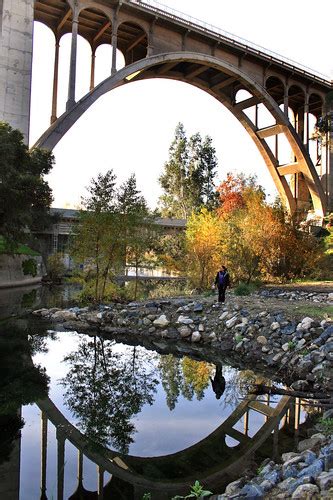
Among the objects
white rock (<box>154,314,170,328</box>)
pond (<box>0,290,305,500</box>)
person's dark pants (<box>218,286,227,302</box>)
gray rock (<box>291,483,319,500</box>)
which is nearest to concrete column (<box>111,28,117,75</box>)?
person's dark pants (<box>218,286,227,302</box>)

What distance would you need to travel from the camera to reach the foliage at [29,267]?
100 ft

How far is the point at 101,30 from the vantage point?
34.3 metres

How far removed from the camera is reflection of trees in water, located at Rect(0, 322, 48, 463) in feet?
20.3

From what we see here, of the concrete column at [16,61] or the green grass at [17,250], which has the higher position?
the concrete column at [16,61]

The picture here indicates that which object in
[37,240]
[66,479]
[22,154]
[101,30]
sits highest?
[101,30]

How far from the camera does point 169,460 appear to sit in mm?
5605

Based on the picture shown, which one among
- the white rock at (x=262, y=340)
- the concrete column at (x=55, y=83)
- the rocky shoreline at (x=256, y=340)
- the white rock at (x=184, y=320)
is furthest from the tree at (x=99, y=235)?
the concrete column at (x=55, y=83)

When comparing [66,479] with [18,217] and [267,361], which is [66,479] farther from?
[18,217]

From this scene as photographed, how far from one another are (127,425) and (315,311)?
6.87 metres

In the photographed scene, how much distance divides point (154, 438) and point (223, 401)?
1.96 m

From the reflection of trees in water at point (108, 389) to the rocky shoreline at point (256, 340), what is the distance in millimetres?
1552

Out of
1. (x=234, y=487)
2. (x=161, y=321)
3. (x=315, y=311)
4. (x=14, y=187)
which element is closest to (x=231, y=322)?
(x=315, y=311)

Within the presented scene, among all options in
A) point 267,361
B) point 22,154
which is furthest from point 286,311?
point 22,154

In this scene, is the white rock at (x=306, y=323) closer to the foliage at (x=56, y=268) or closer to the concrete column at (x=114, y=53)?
the concrete column at (x=114, y=53)
